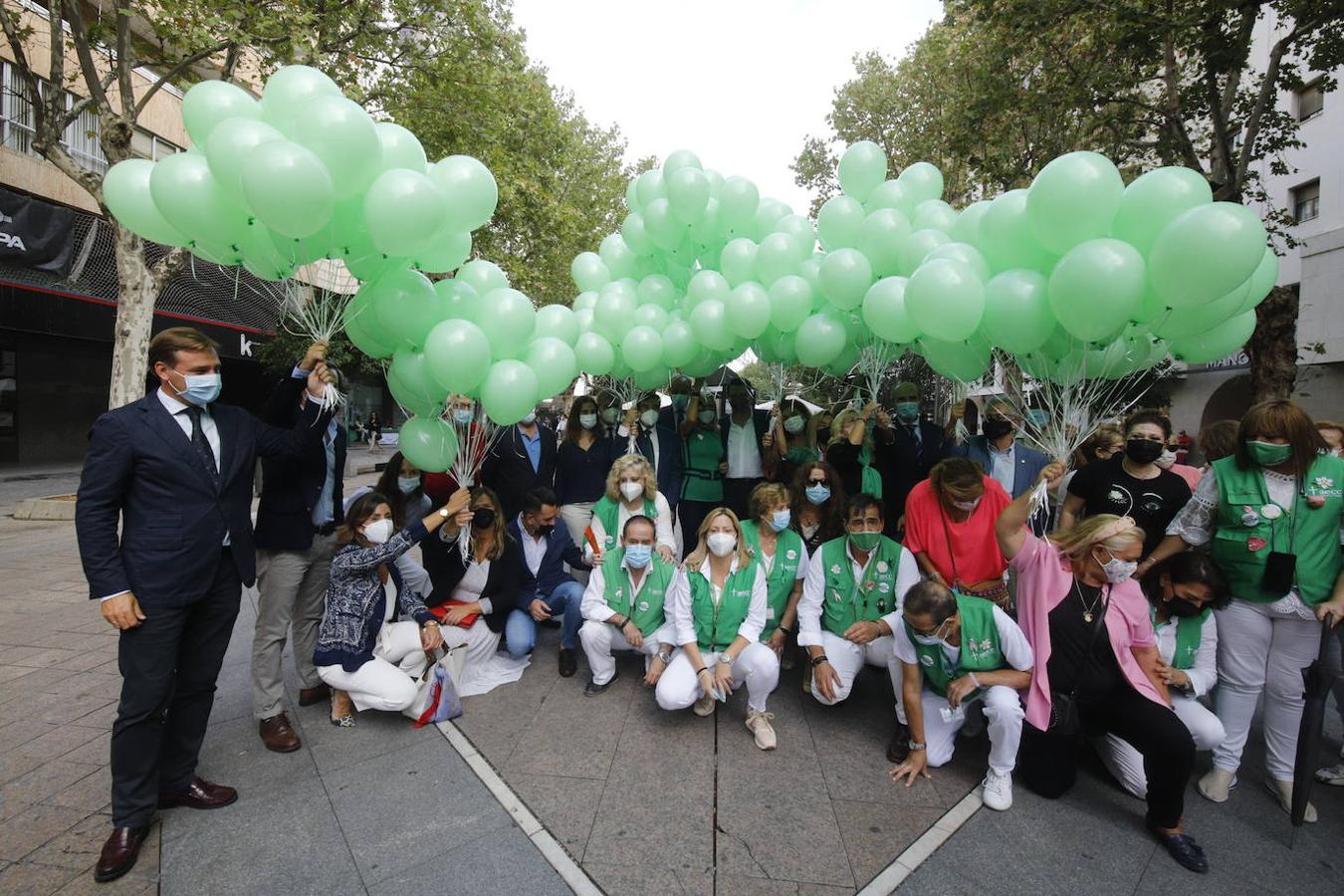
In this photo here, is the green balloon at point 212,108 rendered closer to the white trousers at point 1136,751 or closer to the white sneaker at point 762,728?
the white sneaker at point 762,728

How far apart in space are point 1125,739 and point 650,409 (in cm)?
371

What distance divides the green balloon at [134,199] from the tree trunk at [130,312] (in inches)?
240

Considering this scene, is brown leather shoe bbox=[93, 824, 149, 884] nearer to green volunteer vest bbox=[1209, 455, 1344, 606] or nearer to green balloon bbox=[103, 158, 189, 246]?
green balloon bbox=[103, 158, 189, 246]

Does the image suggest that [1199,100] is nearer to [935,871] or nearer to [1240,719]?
[1240,719]

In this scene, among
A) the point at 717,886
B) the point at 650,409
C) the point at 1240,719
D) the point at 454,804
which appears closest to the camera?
the point at 717,886

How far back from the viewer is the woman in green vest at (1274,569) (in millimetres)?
2828

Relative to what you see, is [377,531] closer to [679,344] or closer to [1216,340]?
[679,344]

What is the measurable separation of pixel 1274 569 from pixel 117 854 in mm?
4784

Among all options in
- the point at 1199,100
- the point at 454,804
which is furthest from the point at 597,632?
the point at 1199,100

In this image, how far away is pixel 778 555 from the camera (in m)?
3.96

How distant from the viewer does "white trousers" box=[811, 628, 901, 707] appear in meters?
3.55

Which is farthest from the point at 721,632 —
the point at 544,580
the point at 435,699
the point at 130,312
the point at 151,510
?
the point at 130,312

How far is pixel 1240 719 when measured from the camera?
2969 mm

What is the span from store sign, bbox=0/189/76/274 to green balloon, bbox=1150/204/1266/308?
47.5 feet
